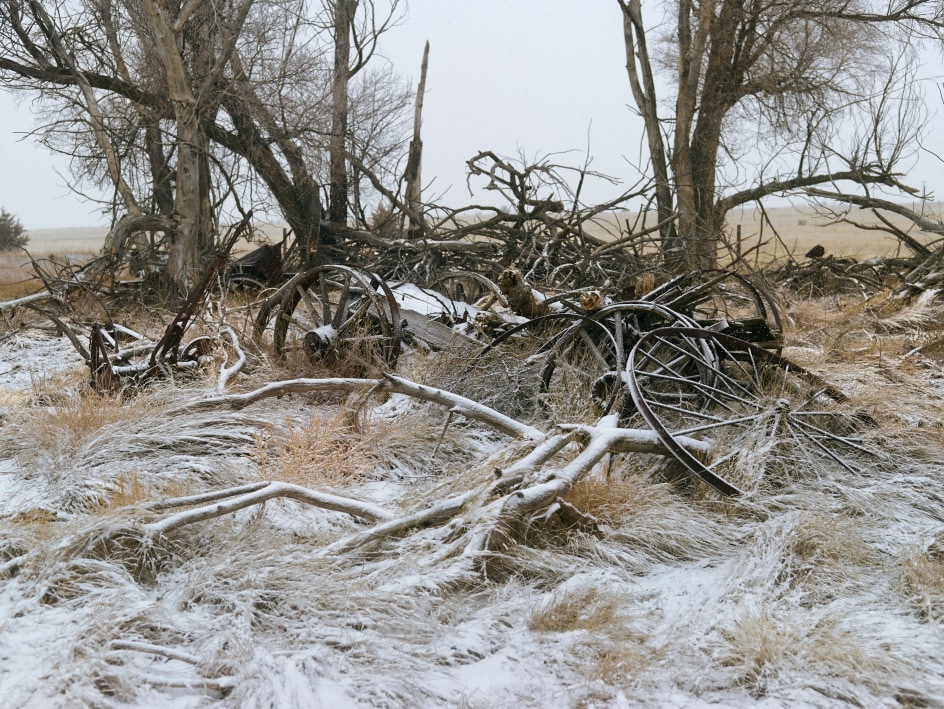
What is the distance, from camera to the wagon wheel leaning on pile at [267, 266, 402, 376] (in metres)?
4.80

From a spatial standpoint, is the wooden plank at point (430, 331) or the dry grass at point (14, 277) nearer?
the wooden plank at point (430, 331)

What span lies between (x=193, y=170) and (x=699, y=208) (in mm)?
6522

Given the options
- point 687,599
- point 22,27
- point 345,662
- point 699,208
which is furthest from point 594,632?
point 22,27

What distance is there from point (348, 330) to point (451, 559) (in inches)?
108

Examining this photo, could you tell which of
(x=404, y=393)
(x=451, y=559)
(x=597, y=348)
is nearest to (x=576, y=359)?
(x=597, y=348)

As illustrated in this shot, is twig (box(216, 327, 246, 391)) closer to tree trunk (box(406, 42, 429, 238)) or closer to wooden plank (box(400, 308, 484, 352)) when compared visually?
wooden plank (box(400, 308, 484, 352))

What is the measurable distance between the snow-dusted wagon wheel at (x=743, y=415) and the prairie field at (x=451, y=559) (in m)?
0.03

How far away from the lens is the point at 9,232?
19469 millimetres

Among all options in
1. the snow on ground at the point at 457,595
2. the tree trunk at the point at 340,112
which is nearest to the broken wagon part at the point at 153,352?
the snow on ground at the point at 457,595

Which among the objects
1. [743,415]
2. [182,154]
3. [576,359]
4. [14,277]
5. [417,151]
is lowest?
[14,277]

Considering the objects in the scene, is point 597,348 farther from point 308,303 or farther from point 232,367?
point 232,367

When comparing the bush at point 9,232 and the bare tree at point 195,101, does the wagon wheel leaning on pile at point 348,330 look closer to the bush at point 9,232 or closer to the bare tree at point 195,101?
the bare tree at point 195,101

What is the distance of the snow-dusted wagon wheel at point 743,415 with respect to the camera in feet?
10.8

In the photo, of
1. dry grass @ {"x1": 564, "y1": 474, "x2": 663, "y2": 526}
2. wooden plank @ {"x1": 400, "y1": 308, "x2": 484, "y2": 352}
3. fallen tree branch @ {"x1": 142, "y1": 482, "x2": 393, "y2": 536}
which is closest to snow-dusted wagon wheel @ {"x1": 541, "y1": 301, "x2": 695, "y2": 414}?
wooden plank @ {"x1": 400, "y1": 308, "x2": 484, "y2": 352}
